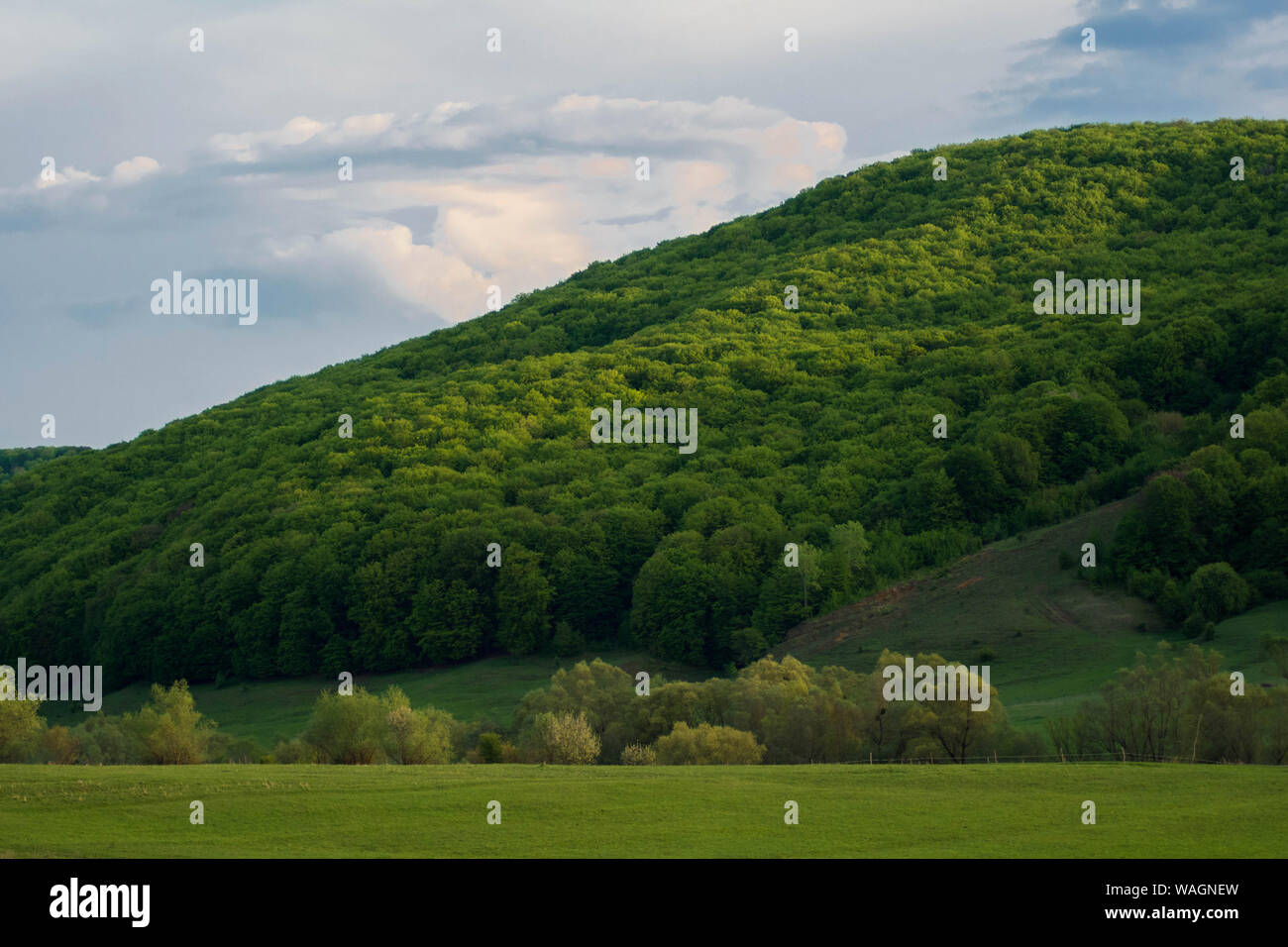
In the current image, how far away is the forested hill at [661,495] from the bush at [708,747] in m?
49.1

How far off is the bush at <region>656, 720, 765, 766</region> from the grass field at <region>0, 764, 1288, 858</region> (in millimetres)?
8310

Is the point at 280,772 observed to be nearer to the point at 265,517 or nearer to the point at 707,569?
the point at 707,569

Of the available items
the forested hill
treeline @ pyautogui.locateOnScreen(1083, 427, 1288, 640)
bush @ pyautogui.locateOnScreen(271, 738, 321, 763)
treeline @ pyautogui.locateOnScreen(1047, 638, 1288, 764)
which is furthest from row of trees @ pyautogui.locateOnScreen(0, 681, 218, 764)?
treeline @ pyautogui.locateOnScreen(1083, 427, 1288, 640)

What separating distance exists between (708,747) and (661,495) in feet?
260

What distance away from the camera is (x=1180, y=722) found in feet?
190

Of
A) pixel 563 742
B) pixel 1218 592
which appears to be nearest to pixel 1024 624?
pixel 1218 592

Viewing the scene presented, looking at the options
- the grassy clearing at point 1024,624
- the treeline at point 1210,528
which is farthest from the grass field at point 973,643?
the treeline at point 1210,528

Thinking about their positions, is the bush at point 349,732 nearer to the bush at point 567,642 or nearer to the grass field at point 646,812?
the grass field at point 646,812

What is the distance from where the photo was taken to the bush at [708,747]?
56.7 meters

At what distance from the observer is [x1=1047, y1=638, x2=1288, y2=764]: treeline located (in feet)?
184

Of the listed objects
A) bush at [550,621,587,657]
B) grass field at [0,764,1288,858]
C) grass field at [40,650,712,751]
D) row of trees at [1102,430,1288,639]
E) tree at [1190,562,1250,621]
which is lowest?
grass field at [40,650,712,751]

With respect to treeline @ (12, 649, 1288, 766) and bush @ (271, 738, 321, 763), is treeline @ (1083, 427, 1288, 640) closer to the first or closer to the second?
treeline @ (12, 649, 1288, 766)

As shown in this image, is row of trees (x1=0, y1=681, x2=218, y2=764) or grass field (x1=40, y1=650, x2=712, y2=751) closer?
row of trees (x1=0, y1=681, x2=218, y2=764)
